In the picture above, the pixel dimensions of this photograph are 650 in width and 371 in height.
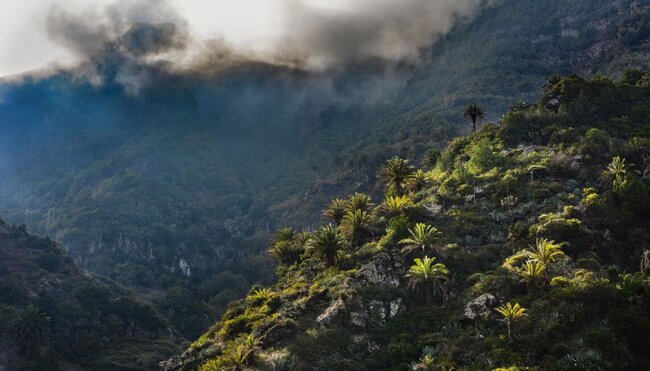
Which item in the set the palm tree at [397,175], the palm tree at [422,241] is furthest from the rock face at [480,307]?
the palm tree at [397,175]

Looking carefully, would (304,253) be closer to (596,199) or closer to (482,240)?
(482,240)

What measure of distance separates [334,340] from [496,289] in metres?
19.1

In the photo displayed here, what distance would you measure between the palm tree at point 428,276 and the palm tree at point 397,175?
2608 cm

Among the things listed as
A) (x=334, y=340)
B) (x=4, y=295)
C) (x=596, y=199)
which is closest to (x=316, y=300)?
(x=334, y=340)

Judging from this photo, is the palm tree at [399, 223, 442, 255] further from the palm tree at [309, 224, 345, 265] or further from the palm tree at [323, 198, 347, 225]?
the palm tree at [323, 198, 347, 225]

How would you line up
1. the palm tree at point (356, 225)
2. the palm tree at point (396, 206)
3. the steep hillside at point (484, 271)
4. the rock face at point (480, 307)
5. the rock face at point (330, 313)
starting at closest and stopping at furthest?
the steep hillside at point (484, 271)
the rock face at point (480, 307)
the rock face at point (330, 313)
the palm tree at point (356, 225)
the palm tree at point (396, 206)

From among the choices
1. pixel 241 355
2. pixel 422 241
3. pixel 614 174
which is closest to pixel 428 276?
pixel 422 241

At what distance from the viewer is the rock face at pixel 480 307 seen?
55.1 meters

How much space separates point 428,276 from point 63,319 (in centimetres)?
11104

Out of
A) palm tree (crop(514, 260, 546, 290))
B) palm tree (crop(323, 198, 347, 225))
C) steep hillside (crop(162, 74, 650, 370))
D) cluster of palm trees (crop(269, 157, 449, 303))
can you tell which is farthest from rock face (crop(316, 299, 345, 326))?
palm tree (crop(323, 198, 347, 225))

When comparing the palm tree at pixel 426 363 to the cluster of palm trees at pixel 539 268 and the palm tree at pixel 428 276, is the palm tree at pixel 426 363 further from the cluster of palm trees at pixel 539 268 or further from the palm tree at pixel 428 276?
the cluster of palm trees at pixel 539 268

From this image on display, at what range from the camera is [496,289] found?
5800cm

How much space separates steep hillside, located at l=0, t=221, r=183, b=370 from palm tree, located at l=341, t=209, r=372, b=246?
69049 millimetres

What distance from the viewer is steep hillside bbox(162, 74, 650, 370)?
4847 cm
